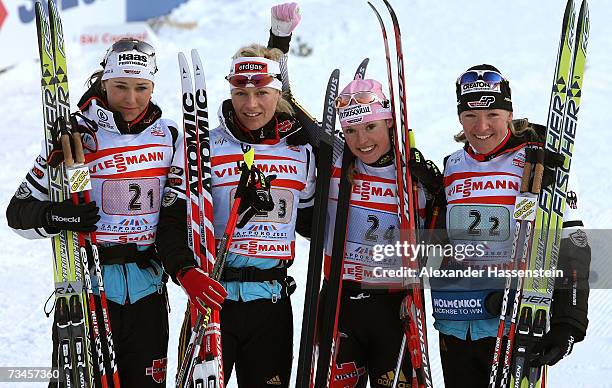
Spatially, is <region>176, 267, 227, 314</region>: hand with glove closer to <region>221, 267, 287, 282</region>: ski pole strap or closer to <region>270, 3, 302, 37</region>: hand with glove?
<region>221, 267, 287, 282</region>: ski pole strap

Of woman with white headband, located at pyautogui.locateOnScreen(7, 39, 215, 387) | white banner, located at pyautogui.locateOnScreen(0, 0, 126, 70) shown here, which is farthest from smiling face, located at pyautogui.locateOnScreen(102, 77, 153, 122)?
white banner, located at pyautogui.locateOnScreen(0, 0, 126, 70)

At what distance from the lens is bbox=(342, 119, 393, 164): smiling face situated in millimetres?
3809

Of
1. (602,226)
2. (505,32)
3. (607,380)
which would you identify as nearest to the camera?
(607,380)

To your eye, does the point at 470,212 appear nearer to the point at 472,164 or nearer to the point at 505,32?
the point at 472,164

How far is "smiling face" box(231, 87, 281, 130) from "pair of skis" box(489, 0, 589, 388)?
121 centimetres

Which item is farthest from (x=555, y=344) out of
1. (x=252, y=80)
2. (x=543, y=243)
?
(x=252, y=80)

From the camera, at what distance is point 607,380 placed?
5234 millimetres

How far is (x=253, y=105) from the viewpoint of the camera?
3789mm

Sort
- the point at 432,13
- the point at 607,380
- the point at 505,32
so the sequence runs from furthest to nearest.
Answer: the point at 432,13
the point at 505,32
the point at 607,380

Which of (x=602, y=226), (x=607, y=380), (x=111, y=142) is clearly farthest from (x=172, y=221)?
(x=602, y=226)

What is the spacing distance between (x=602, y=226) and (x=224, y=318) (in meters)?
5.11

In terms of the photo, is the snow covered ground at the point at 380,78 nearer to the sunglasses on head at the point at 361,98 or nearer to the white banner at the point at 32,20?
the white banner at the point at 32,20

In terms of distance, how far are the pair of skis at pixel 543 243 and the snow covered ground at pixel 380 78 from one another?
169 centimetres

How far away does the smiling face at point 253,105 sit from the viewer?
3809 mm
